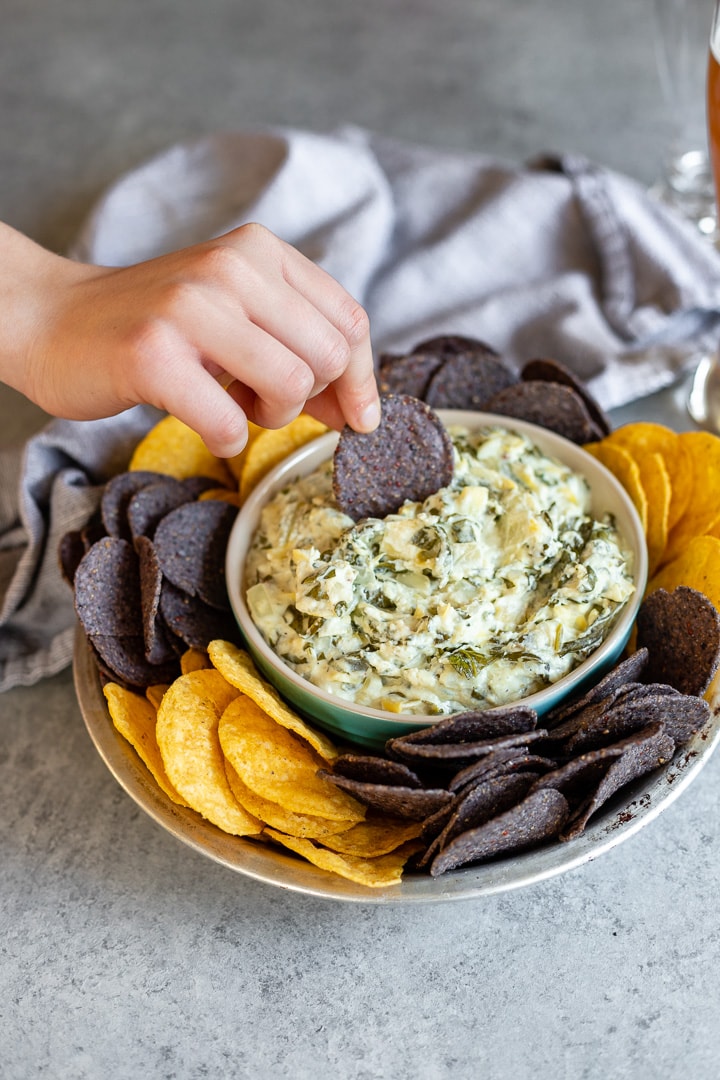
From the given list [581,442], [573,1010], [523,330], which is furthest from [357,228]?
[573,1010]

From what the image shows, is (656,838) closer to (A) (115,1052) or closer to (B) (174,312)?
(A) (115,1052)

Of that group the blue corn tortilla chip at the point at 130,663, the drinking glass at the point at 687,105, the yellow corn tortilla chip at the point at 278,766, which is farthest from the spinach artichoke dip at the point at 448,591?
the drinking glass at the point at 687,105

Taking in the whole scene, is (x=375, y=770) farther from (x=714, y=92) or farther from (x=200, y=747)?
(x=714, y=92)

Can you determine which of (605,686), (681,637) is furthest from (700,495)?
(605,686)

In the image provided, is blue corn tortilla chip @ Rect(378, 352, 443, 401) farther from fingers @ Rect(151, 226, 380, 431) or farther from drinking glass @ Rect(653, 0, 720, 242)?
Answer: drinking glass @ Rect(653, 0, 720, 242)

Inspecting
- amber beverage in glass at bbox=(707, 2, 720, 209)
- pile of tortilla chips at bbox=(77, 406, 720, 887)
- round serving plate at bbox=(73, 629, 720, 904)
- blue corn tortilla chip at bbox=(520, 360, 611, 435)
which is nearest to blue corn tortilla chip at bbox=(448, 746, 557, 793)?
pile of tortilla chips at bbox=(77, 406, 720, 887)
